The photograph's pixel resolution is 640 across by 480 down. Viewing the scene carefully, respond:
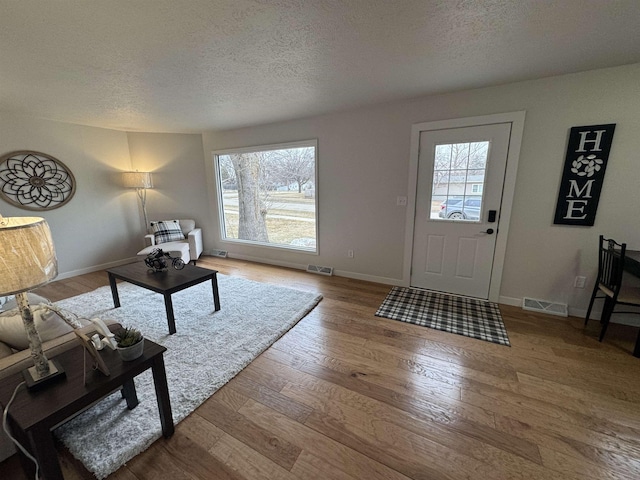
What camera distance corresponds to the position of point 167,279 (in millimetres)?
2617

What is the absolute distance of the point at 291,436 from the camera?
1.49 m

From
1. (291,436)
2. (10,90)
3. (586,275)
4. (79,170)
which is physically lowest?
(291,436)

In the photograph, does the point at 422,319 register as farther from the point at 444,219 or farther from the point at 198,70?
the point at 198,70

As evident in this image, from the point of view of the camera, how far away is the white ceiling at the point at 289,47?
4.74 feet

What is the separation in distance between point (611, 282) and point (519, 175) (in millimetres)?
1222

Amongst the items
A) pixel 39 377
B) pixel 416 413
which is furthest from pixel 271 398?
pixel 39 377

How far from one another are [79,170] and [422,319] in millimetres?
5357

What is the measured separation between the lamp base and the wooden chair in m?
3.66

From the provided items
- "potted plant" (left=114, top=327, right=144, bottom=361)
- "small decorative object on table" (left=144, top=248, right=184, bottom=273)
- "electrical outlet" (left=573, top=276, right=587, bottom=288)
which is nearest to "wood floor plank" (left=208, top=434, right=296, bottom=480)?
"potted plant" (left=114, top=327, right=144, bottom=361)

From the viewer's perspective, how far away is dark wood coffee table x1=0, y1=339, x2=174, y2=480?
1.02 meters

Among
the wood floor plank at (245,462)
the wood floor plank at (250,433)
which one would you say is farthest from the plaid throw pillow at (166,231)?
the wood floor plank at (245,462)

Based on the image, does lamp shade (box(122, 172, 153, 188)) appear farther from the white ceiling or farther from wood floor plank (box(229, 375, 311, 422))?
wood floor plank (box(229, 375, 311, 422))

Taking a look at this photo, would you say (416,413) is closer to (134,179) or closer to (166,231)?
(166,231)

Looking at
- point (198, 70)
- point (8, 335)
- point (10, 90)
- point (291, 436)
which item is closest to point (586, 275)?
point (291, 436)
